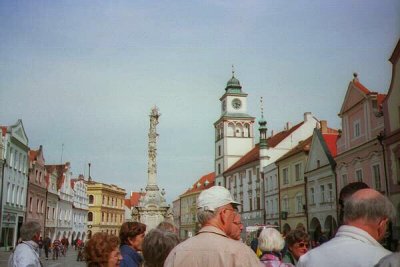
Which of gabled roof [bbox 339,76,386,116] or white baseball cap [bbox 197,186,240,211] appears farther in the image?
gabled roof [bbox 339,76,386,116]

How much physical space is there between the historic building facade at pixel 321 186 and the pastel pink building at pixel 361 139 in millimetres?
1371

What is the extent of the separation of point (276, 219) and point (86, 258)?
38.4m

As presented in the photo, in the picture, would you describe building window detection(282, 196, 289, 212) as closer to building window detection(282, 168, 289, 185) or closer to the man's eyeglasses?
building window detection(282, 168, 289, 185)

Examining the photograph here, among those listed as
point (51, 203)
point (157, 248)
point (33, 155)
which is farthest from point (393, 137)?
point (51, 203)

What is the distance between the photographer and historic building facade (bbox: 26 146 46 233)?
36.8 meters

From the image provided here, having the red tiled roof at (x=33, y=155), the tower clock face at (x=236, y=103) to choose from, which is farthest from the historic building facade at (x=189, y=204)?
the red tiled roof at (x=33, y=155)

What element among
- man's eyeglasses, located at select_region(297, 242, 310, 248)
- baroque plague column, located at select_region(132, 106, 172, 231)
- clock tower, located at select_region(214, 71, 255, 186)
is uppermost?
clock tower, located at select_region(214, 71, 255, 186)

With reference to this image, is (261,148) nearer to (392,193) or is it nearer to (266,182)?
(266,182)

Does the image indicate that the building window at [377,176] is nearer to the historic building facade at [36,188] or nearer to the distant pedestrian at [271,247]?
the distant pedestrian at [271,247]

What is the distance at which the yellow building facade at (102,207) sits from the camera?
218 ft

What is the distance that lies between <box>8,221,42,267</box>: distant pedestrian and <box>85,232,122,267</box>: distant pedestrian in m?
1.61

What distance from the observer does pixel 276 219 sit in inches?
1606

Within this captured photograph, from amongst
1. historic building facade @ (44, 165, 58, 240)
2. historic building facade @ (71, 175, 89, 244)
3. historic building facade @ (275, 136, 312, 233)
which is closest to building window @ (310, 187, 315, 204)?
historic building facade @ (275, 136, 312, 233)

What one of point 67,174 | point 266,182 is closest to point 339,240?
point 266,182
